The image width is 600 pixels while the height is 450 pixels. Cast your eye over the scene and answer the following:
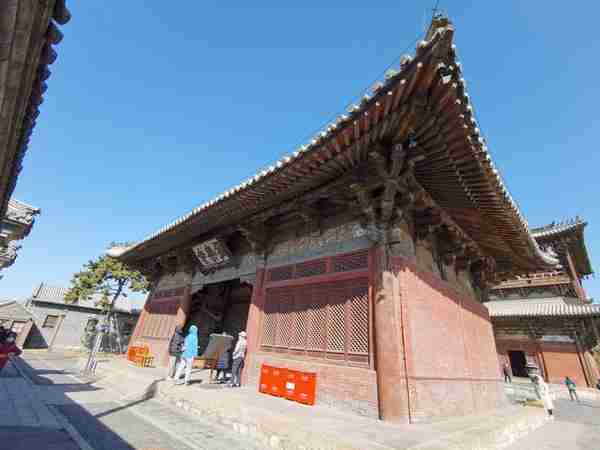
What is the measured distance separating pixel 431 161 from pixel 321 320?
155 inches

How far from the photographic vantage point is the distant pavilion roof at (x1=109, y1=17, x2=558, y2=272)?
12.7 ft

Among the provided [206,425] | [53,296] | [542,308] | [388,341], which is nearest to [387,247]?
[388,341]

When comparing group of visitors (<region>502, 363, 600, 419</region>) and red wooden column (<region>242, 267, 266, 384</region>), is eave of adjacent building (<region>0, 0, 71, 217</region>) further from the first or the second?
group of visitors (<region>502, 363, 600, 419</region>)

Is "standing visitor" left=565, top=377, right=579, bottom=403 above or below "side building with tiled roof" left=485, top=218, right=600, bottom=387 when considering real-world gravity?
below

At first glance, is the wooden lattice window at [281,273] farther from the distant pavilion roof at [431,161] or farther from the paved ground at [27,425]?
the paved ground at [27,425]

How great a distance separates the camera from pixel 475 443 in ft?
13.7

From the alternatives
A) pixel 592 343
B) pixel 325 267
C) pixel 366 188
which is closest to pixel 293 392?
pixel 325 267

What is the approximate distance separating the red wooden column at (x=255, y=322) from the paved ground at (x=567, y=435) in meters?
5.56

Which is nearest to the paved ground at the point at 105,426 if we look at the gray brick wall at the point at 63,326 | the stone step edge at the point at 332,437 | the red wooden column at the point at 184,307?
the stone step edge at the point at 332,437

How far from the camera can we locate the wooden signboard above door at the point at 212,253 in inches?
380

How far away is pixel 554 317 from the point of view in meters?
18.2

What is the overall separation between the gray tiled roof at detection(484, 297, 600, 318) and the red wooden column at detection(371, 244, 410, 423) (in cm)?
1579

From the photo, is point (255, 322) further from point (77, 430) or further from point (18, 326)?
point (18, 326)

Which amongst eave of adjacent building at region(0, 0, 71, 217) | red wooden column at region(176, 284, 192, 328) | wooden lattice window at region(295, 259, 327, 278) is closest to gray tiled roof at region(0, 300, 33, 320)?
red wooden column at region(176, 284, 192, 328)
